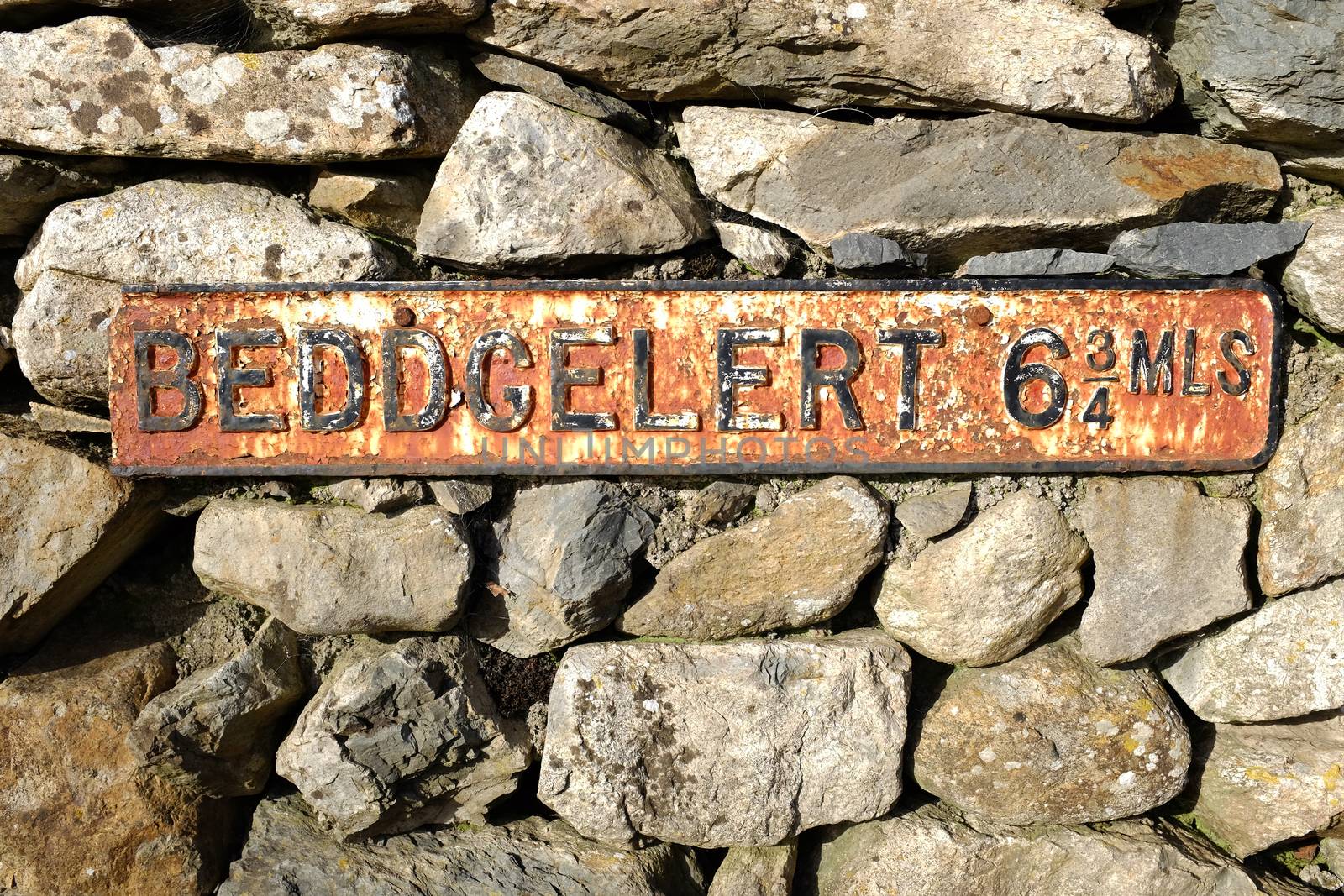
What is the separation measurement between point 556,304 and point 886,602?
1035 millimetres

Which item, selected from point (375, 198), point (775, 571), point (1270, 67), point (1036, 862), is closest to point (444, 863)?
point (775, 571)

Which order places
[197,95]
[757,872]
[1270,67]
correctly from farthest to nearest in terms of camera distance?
[757,872] → [197,95] → [1270,67]

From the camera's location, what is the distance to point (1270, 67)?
1915 mm

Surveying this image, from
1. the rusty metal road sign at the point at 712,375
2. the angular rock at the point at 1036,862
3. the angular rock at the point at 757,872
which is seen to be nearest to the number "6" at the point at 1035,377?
the rusty metal road sign at the point at 712,375

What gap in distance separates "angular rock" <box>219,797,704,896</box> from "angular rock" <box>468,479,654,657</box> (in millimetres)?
460

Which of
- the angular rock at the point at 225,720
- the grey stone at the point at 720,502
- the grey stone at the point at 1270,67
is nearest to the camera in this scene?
the grey stone at the point at 1270,67

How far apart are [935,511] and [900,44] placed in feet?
3.39

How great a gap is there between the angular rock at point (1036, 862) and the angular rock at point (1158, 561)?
44 cm

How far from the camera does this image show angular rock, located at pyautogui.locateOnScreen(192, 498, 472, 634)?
2.06m

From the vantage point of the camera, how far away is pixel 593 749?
210 centimetres

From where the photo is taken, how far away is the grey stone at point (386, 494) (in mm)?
2098

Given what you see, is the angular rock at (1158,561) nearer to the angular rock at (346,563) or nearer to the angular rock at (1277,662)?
the angular rock at (1277,662)

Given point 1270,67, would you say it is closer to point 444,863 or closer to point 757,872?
point 757,872

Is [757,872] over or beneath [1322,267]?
beneath
